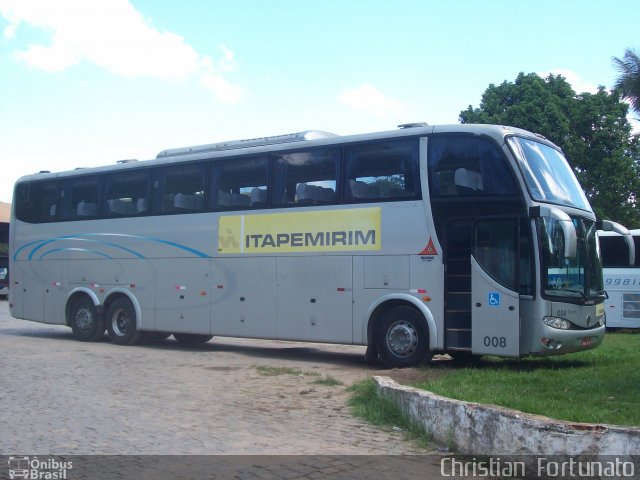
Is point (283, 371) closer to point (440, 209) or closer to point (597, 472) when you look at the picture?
point (440, 209)

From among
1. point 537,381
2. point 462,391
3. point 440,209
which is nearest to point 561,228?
point 440,209

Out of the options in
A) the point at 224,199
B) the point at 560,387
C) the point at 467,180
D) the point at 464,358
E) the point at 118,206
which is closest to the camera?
the point at 560,387

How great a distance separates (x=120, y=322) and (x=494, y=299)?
9.82 meters

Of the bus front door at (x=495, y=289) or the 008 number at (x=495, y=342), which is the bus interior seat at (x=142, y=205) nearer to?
the bus front door at (x=495, y=289)

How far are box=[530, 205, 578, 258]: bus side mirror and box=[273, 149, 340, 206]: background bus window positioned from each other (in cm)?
390

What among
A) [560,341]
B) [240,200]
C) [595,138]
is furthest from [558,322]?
[595,138]

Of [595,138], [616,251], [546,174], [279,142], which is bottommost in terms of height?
[616,251]

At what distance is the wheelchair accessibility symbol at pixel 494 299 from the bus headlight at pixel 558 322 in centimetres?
74

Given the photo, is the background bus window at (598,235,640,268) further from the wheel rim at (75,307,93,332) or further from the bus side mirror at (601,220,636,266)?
the wheel rim at (75,307,93,332)

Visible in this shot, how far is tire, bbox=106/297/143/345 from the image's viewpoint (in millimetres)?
17609

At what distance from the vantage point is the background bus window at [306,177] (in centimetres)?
1402

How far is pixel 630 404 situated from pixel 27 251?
54.1 ft

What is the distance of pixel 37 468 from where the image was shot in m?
6.61

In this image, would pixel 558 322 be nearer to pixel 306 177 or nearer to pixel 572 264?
pixel 572 264
